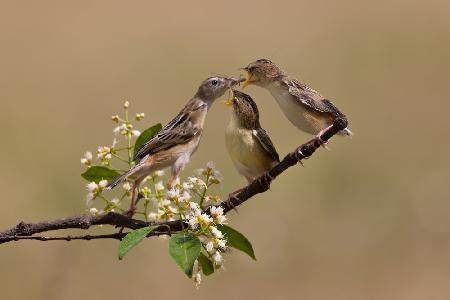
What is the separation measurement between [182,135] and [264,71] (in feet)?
1.61

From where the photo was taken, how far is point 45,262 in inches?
445

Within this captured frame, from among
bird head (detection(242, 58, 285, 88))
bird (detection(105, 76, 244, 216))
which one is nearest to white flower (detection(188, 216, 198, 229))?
bird (detection(105, 76, 244, 216))

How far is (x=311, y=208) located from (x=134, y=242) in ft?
39.6

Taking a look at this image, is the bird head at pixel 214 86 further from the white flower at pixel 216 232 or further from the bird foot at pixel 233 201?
the white flower at pixel 216 232

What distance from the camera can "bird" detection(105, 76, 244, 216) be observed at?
3441mm

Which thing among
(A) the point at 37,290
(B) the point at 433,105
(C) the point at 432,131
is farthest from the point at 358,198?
(A) the point at 37,290

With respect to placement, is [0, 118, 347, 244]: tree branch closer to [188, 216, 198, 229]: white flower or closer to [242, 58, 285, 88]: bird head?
[188, 216, 198, 229]: white flower

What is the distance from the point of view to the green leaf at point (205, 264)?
2789 mm

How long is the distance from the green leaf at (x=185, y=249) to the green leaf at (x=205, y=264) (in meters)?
0.24

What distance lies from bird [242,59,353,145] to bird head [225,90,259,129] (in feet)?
0.59

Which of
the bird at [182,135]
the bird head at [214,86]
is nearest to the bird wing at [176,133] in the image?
the bird at [182,135]

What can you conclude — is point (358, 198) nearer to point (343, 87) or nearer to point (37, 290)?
point (343, 87)

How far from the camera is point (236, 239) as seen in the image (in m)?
2.68

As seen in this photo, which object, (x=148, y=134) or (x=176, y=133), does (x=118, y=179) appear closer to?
(x=148, y=134)
